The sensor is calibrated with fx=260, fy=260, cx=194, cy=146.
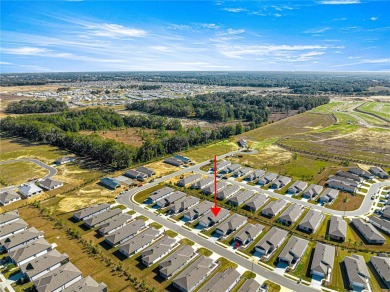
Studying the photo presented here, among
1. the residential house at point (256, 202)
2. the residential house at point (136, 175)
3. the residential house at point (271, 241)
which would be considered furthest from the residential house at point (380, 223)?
the residential house at point (136, 175)

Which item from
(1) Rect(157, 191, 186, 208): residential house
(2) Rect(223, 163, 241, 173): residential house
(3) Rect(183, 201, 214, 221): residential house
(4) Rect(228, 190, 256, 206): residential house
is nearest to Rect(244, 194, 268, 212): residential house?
(4) Rect(228, 190, 256, 206): residential house

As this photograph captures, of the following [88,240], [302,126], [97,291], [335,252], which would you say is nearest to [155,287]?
[97,291]

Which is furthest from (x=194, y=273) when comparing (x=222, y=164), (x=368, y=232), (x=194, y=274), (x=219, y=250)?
(x=222, y=164)

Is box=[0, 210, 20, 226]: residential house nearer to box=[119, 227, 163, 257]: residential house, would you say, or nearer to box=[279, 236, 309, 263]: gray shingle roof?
box=[119, 227, 163, 257]: residential house

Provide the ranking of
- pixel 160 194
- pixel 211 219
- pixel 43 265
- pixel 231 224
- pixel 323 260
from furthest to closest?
pixel 160 194
pixel 211 219
pixel 231 224
pixel 323 260
pixel 43 265

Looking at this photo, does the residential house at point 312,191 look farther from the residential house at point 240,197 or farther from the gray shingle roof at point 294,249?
the gray shingle roof at point 294,249

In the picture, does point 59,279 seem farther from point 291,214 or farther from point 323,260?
point 291,214
